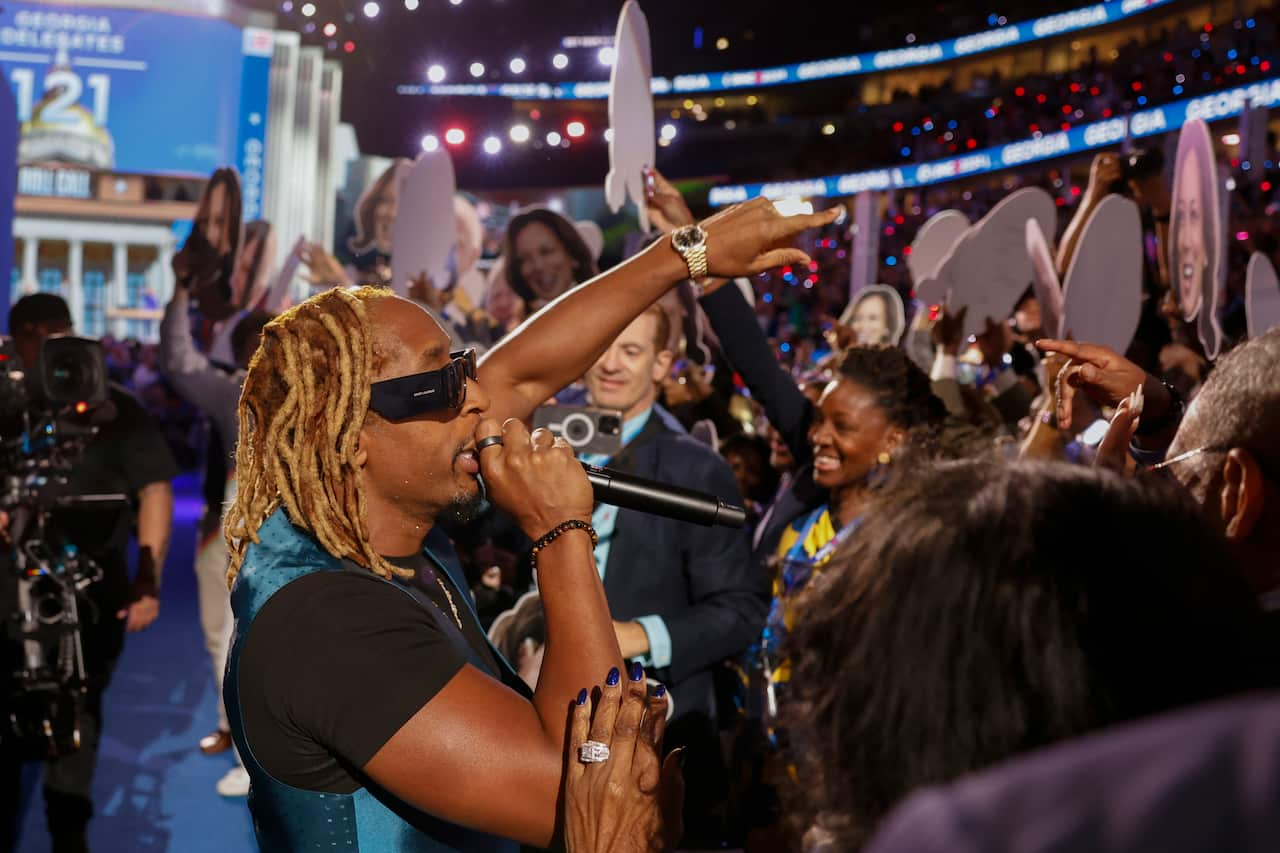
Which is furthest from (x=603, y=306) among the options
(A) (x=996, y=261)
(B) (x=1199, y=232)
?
(A) (x=996, y=261)

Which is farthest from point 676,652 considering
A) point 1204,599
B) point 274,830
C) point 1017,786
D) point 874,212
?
point 874,212

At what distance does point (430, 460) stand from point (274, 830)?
563 mm

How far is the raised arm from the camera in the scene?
6.68 ft

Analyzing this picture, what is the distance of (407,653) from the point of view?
1.50 metres

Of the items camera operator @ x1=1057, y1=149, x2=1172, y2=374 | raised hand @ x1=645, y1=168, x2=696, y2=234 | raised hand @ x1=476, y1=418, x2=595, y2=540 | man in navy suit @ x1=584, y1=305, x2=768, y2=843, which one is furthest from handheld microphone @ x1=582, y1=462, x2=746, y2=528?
camera operator @ x1=1057, y1=149, x2=1172, y2=374

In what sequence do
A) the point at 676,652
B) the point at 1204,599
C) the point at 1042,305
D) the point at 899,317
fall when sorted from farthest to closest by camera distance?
1. the point at 899,317
2. the point at 1042,305
3. the point at 676,652
4. the point at 1204,599

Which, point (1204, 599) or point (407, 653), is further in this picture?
point (407, 653)

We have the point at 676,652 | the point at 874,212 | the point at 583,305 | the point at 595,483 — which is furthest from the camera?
the point at 874,212

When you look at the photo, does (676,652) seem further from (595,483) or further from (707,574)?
(595,483)

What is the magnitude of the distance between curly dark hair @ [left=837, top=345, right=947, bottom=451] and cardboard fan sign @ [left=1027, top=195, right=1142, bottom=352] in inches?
16.6

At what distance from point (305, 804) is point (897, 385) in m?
2.15

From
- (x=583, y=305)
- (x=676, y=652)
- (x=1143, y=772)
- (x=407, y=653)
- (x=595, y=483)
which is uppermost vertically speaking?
(x=583, y=305)

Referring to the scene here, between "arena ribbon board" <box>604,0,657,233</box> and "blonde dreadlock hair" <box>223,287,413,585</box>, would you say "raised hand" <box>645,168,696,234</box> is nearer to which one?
"arena ribbon board" <box>604,0,657,233</box>

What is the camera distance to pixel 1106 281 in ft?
10.9
